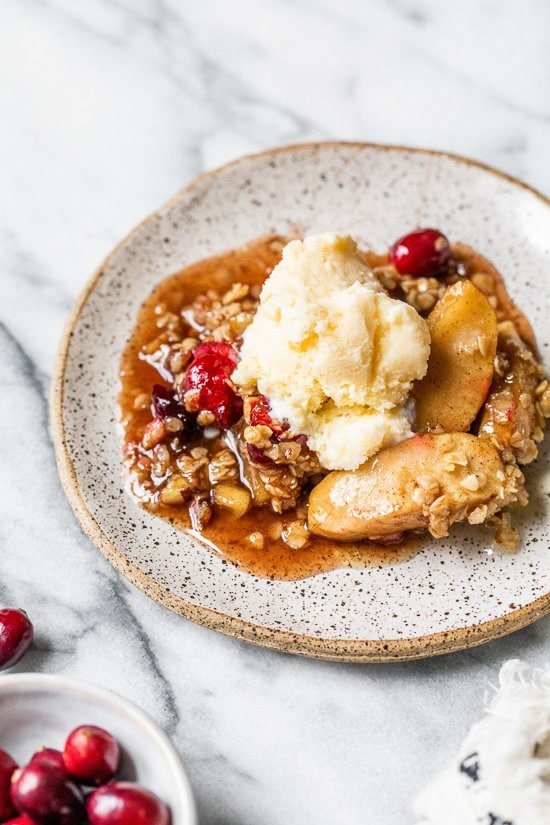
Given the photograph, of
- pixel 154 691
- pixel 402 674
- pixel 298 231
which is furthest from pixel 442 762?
pixel 298 231

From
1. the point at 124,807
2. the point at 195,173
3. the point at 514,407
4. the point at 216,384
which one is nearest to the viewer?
the point at 124,807

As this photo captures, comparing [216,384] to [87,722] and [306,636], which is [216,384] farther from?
[87,722]

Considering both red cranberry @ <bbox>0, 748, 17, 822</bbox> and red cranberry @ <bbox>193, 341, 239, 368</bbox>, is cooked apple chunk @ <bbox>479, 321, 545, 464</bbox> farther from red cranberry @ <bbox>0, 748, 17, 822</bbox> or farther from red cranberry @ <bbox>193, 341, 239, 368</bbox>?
red cranberry @ <bbox>0, 748, 17, 822</bbox>

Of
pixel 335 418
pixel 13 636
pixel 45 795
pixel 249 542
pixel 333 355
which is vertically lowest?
pixel 13 636

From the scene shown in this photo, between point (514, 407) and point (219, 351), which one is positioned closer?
point (514, 407)

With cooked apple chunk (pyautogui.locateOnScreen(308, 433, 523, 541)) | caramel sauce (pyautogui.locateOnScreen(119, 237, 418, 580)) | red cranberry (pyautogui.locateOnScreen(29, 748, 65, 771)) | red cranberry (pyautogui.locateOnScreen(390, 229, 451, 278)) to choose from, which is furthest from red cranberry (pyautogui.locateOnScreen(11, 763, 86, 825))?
red cranberry (pyautogui.locateOnScreen(390, 229, 451, 278))

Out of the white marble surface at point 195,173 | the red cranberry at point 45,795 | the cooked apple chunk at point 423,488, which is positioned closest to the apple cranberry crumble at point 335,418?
the cooked apple chunk at point 423,488

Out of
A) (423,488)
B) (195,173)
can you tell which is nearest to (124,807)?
(423,488)

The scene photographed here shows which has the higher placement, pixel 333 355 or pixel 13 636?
pixel 333 355
